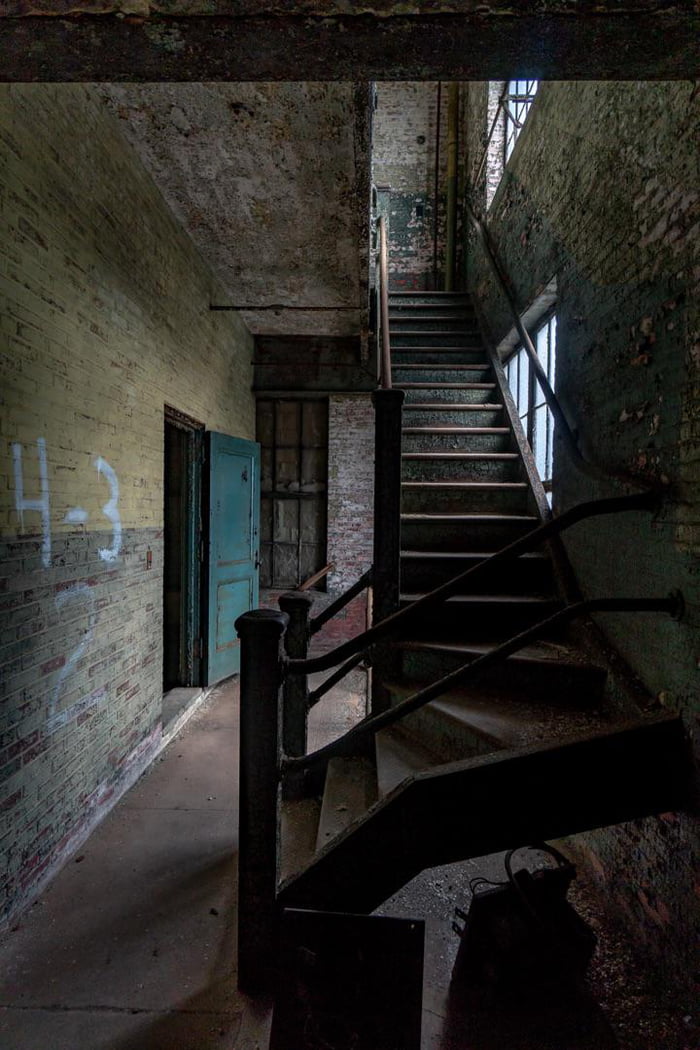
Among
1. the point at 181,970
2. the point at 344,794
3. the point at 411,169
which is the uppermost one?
the point at 411,169

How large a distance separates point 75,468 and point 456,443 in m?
2.67

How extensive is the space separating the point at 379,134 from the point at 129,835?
9.43 metres

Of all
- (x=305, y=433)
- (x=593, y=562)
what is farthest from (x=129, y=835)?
(x=305, y=433)

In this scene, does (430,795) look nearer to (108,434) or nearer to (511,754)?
(511,754)

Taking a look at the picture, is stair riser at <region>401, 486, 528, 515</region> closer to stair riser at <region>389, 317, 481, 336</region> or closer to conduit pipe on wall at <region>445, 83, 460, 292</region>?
stair riser at <region>389, 317, 481, 336</region>

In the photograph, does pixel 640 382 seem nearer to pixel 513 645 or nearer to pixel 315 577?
pixel 513 645

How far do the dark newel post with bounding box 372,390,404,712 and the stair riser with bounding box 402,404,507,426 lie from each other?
144cm

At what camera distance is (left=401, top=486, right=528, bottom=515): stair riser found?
3.77 meters

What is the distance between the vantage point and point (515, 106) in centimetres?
622

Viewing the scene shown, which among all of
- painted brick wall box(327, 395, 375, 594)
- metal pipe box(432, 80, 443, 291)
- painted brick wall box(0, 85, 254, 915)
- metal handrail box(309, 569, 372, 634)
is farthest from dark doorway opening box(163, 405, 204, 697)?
→ metal pipe box(432, 80, 443, 291)

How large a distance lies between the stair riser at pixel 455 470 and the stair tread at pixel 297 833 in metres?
2.22

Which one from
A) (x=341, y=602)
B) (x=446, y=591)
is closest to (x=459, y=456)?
(x=341, y=602)

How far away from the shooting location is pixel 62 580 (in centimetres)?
263

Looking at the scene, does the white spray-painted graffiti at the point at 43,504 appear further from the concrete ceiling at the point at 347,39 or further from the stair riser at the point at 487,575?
the stair riser at the point at 487,575
